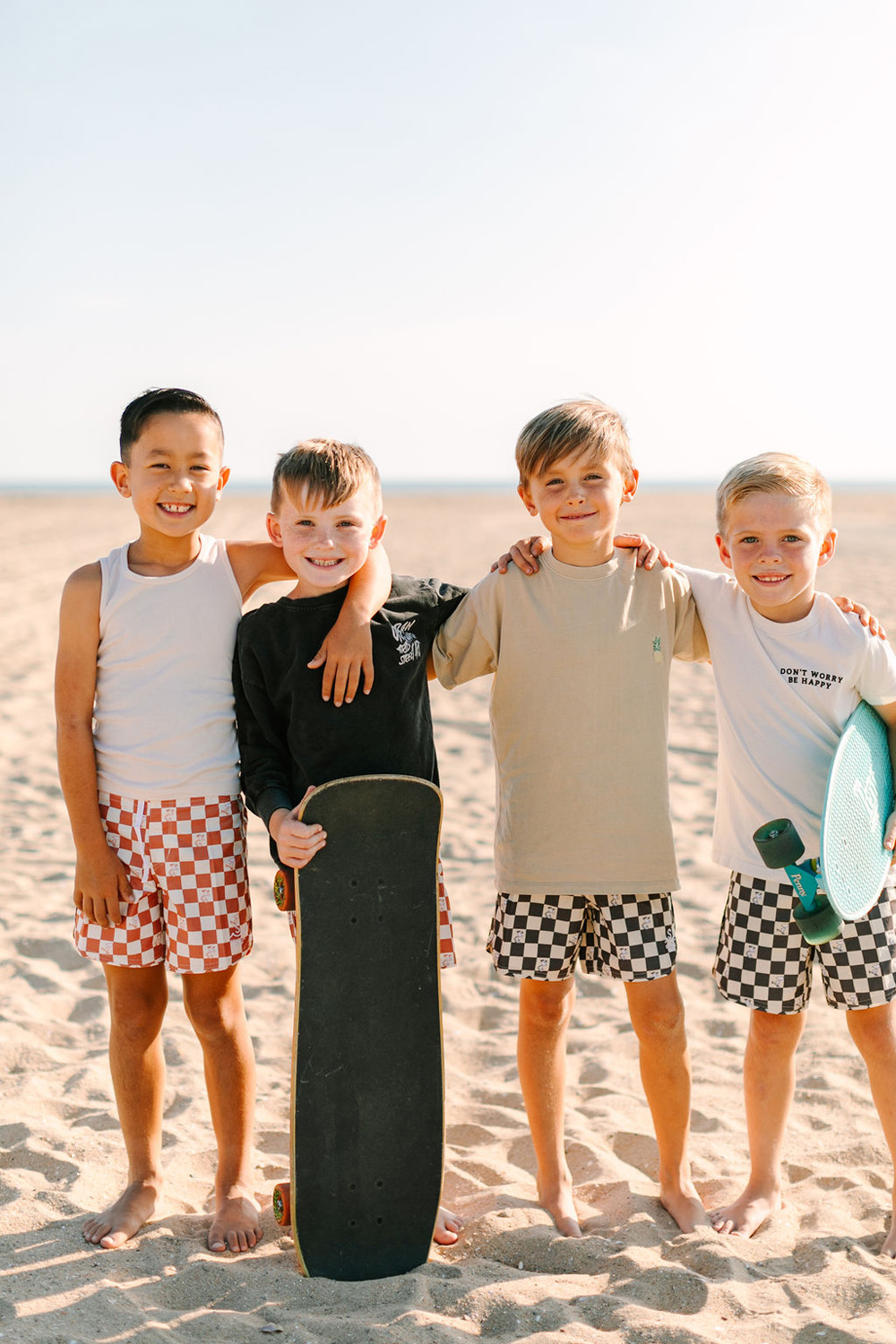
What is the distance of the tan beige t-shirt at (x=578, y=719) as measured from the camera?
107 inches

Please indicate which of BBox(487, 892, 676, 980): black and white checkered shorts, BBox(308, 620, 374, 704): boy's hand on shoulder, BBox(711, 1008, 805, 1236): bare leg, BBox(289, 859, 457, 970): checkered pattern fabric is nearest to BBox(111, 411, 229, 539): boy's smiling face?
BBox(308, 620, 374, 704): boy's hand on shoulder

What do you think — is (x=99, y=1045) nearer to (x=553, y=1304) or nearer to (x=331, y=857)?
(x=331, y=857)

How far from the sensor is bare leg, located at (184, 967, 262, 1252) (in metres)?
2.73

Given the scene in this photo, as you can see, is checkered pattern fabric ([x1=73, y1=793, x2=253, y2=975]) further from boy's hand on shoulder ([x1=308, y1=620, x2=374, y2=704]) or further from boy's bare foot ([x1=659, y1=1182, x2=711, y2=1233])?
boy's bare foot ([x1=659, y1=1182, x2=711, y2=1233])

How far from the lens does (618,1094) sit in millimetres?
3398

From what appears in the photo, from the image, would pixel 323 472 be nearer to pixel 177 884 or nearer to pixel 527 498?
pixel 527 498

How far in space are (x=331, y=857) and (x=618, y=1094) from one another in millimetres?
1445

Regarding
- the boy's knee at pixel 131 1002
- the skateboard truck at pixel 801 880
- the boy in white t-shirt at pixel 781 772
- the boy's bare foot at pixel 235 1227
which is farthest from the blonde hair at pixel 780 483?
the boy's bare foot at pixel 235 1227

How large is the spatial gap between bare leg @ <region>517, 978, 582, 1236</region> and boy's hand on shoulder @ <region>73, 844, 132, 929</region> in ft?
3.32

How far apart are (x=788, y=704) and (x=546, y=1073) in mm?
1091

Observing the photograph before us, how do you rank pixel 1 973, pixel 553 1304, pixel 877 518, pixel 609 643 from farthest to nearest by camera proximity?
pixel 877 518 < pixel 1 973 < pixel 609 643 < pixel 553 1304

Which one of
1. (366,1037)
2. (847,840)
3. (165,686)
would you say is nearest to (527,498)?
(165,686)

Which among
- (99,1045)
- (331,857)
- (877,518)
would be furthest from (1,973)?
(877,518)

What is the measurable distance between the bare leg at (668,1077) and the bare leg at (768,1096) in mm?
101
